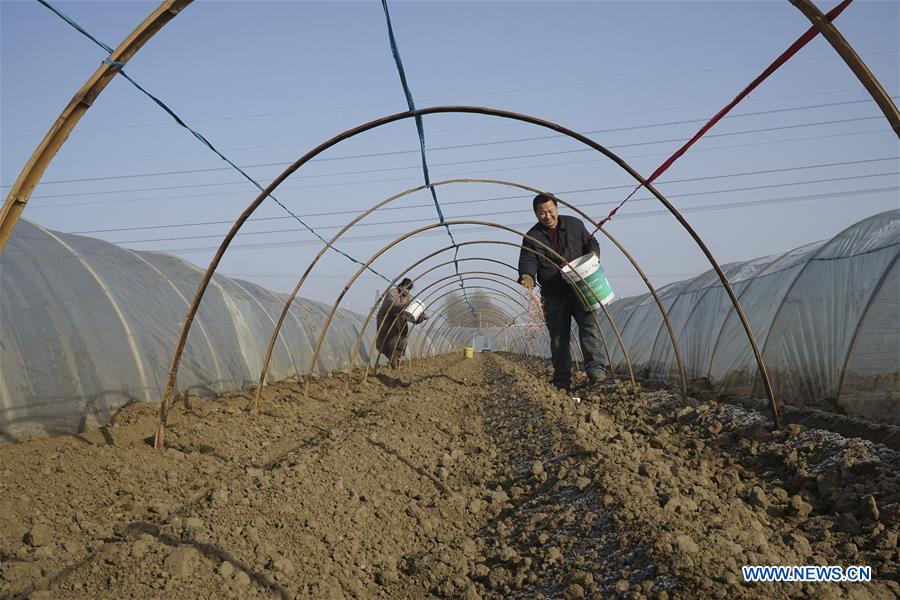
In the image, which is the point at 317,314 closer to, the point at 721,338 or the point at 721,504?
the point at 721,338

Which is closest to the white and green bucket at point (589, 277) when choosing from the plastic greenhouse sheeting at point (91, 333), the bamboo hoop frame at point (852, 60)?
the bamboo hoop frame at point (852, 60)

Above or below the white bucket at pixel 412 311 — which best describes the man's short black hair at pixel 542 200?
above

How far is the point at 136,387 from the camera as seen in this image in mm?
5891

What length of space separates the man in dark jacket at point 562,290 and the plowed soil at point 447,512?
1742 millimetres

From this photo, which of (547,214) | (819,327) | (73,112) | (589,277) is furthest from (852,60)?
(547,214)

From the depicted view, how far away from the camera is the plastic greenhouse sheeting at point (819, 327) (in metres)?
5.12

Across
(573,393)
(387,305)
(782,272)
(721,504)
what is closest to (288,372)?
(387,305)

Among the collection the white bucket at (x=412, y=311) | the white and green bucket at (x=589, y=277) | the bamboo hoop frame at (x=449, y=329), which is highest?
the white and green bucket at (x=589, y=277)

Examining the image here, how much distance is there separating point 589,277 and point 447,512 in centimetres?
374

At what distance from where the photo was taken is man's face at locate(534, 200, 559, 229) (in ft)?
23.5

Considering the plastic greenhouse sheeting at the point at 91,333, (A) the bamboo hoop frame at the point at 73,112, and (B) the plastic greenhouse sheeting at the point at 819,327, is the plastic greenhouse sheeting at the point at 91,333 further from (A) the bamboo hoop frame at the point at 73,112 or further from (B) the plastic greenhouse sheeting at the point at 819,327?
(B) the plastic greenhouse sheeting at the point at 819,327

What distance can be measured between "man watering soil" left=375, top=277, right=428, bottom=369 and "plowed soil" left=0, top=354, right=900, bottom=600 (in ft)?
21.3

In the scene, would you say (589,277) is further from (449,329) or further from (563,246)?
(449,329)

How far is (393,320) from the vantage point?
12852 mm
